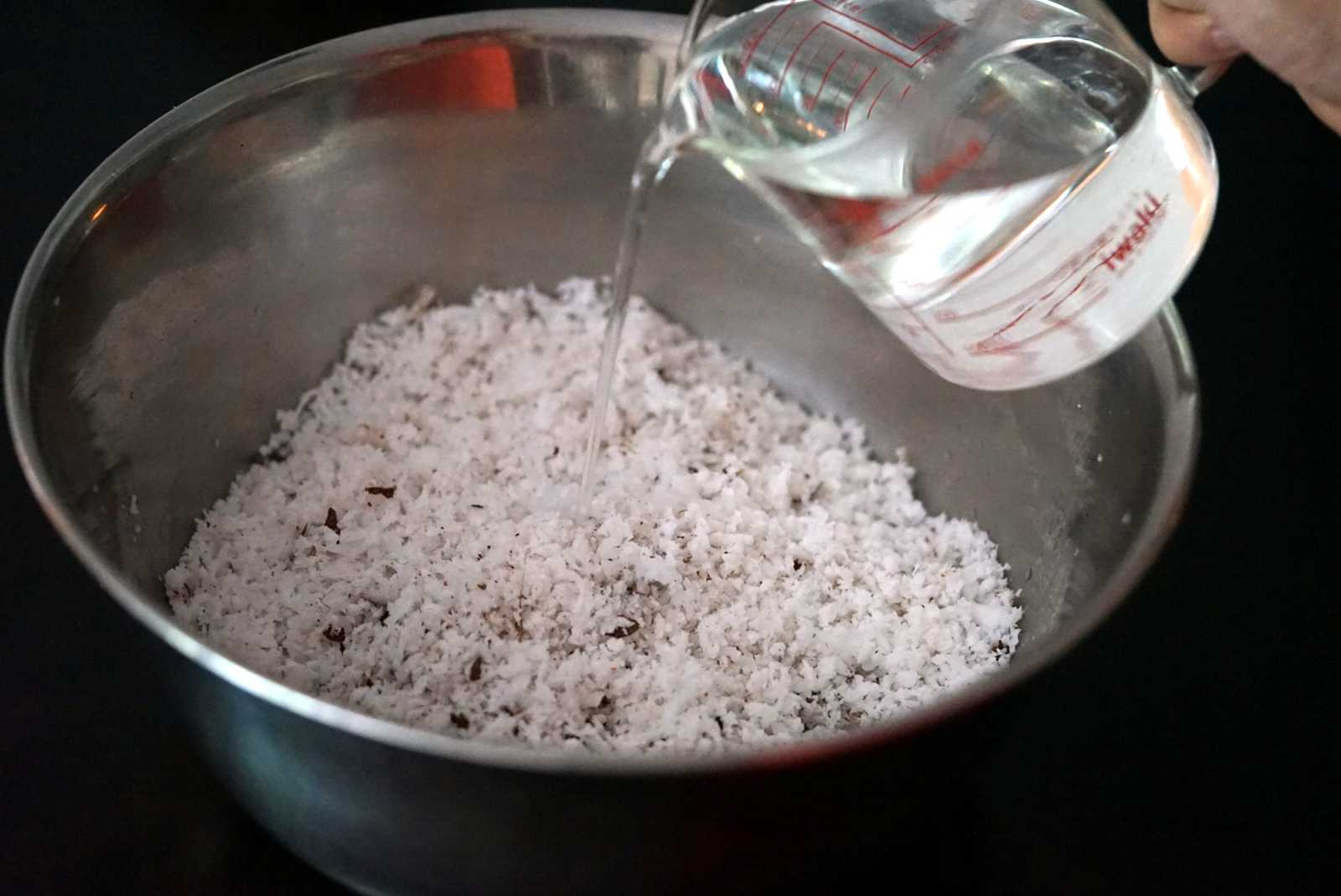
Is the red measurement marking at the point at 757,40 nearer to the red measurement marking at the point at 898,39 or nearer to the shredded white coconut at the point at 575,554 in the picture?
the red measurement marking at the point at 898,39

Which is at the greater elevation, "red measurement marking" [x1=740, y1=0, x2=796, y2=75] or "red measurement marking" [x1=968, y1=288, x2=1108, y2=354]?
"red measurement marking" [x1=740, y1=0, x2=796, y2=75]

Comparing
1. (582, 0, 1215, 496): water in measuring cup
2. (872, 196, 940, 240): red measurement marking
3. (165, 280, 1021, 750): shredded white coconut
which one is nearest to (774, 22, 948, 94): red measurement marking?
(582, 0, 1215, 496): water in measuring cup

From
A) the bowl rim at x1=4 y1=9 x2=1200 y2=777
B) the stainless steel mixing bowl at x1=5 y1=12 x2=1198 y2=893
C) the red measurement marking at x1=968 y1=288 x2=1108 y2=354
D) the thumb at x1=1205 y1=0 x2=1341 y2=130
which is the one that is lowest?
the stainless steel mixing bowl at x1=5 y1=12 x2=1198 y2=893

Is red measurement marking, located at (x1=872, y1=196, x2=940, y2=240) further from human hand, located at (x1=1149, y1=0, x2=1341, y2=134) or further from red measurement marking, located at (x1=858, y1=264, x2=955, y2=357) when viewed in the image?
human hand, located at (x1=1149, y1=0, x2=1341, y2=134)

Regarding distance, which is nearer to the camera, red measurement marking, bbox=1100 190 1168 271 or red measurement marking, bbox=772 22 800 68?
red measurement marking, bbox=1100 190 1168 271

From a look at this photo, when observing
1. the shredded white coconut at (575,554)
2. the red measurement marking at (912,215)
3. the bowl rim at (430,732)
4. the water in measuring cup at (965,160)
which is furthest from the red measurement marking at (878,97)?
the shredded white coconut at (575,554)
